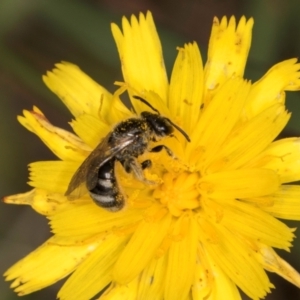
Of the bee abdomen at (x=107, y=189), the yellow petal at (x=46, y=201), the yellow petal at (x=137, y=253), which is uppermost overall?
the yellow petal at (x=46, y=201)

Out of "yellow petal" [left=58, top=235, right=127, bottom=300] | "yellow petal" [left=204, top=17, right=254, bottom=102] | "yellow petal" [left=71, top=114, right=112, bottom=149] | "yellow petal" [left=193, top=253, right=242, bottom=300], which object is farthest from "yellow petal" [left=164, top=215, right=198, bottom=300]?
"yellow petal" [left=204, top=17, right=254, bottom=102]

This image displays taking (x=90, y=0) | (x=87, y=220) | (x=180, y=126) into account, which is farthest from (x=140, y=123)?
(x=90, y=0)

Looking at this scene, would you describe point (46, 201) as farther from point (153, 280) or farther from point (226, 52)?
point (226, 52)

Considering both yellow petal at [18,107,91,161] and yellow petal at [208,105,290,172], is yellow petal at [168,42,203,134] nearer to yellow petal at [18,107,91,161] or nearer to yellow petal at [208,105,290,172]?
yellow petal at [208,105,290,172]

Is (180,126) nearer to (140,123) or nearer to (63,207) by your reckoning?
(140,123)

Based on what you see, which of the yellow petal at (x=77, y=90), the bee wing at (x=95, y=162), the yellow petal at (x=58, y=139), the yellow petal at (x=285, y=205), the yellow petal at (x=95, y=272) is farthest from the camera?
the yellow petal at (x=77, y=90)

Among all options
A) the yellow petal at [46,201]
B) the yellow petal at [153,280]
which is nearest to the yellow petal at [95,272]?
the yellow petal at [153,280]

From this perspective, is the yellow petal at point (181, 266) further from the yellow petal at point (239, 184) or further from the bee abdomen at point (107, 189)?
the bee abdomen at point (107, 189)
